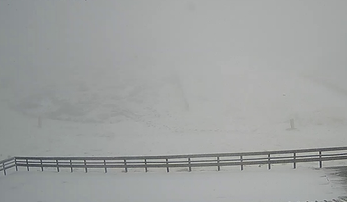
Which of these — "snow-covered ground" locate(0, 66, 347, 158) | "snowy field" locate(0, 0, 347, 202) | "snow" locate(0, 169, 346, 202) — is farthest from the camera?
"snow-covered ground" locate(0, 66, 347, 158)

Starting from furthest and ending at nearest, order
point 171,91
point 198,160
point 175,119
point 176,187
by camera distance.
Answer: point 171,91 → point 175,119 → point 198,160 → point 176,187

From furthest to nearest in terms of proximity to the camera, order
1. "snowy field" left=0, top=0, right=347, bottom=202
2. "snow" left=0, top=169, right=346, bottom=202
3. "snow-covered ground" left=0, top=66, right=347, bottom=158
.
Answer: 1. "snow-covered ground" left=0, top=66, right=347, bottom=158
2. "snowy field" left=0, top=0, right=347, bottom=202
3. "snow" left=0, top=169, right=346, bottom=202

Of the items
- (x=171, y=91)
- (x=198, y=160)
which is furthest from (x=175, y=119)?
(x=198, y=160)

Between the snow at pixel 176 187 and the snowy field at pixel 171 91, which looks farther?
the snowy field at pixel 171 91

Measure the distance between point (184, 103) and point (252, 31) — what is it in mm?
23643

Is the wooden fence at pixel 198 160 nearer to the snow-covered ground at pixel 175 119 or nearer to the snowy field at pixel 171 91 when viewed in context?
the snowy field at pixel 171 91

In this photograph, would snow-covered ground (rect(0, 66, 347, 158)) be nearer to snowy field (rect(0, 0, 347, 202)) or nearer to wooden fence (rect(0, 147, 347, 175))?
snowy field (rect(0, 0, 347, 202))

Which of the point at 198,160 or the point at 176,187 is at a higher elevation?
the point at 198,160

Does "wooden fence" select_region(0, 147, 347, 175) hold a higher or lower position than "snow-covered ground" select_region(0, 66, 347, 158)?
lower

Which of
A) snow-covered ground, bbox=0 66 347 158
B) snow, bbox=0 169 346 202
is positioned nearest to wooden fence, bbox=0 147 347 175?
snow, bbox=0 169 346 202

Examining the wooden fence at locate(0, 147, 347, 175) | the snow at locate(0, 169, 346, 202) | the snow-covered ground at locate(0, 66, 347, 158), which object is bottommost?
the snow at locate(0, 169, 346, 202)

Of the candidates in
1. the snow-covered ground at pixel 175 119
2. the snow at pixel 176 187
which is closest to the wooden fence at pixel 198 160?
the snow at pixel 176 187

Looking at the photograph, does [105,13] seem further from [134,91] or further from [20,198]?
[20,198]

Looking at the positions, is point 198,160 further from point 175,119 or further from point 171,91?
point 171,91
